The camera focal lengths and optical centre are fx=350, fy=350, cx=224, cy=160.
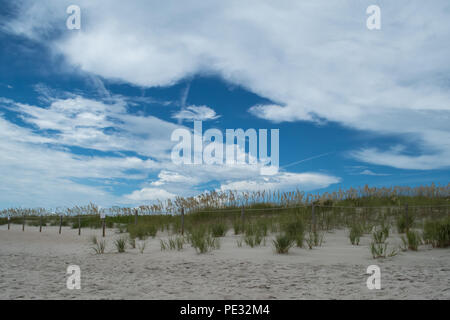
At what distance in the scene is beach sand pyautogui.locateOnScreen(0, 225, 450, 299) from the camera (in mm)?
4938

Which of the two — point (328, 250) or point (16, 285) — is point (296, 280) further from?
point (16, 285)

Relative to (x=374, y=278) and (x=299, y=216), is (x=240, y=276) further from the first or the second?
(x=299, y=216)

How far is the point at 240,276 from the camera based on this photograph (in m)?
6.21

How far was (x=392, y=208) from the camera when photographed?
52.2 ft

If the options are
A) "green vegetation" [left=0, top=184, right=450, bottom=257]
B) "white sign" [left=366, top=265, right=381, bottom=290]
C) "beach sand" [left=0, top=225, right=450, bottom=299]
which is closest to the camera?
"beach sand" [left=0, top=225, right=450, bottom=299]

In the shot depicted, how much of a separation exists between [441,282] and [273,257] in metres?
3.70

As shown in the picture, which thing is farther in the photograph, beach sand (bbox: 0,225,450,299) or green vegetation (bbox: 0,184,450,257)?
green vegetation (bbox: 0,184,450,257)

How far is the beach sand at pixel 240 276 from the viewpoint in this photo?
16.2ft

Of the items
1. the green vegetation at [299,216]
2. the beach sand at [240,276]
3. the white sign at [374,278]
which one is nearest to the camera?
the beach sand at [240,276]

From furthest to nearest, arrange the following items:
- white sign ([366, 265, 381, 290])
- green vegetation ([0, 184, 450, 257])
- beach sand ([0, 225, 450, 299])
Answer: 1. green vegetation ([0, 184, 450, 257])
2. white sign ([366, 265, 381, 290])
3. beach sand ([0, 225, 450, 299])

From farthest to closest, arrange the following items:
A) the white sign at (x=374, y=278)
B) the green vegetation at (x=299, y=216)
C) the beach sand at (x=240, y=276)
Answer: the green vegetation at (x=299, y=216) → the white sign at (x=374, y=278) → the beach sand at (x=240, y=276)

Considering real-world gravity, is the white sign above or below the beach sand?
above

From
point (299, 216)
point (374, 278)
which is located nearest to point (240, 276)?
A: point (374, 278)
